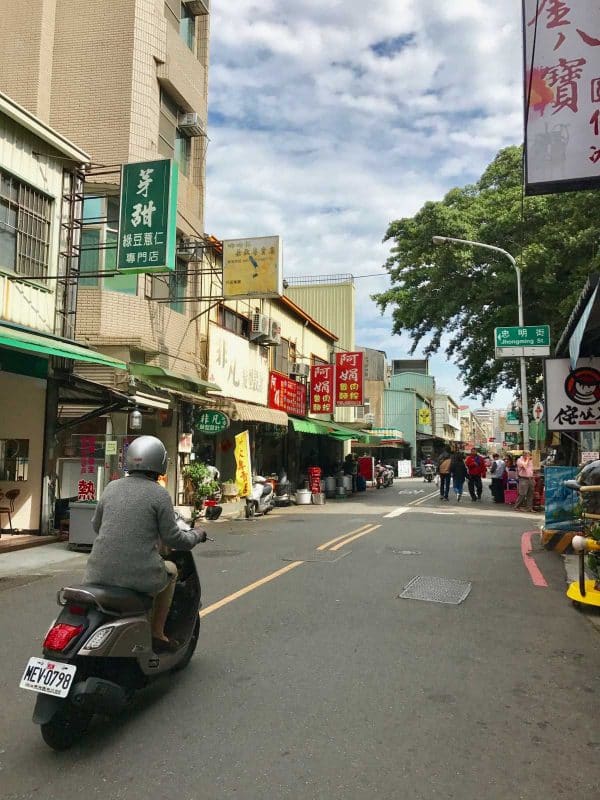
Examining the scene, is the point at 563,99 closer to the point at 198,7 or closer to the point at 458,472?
the point at 198,7

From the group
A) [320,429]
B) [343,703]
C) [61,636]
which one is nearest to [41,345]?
[61,636]

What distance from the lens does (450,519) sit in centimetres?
1652

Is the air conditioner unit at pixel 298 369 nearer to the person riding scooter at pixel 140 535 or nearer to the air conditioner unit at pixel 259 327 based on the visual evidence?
the air conditioner unit at pixel 259 327

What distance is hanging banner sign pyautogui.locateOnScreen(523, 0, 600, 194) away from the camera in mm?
5793

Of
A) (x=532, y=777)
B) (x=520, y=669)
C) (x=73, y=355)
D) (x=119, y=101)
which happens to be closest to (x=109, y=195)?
(x=119, y=101)

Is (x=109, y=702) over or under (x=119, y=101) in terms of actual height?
under

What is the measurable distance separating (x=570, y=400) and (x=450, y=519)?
7.07 m

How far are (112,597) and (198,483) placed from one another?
12881 millimetres

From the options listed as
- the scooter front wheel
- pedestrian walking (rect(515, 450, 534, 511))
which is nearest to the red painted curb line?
pedestrian walking (rect(515, 450, 534, 511))

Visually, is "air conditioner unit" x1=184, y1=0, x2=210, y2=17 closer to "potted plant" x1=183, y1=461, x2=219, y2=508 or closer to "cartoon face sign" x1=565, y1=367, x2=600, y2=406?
"potted plant" x1=183, y1=461, x2=219, y2=508

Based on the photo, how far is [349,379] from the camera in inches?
1051

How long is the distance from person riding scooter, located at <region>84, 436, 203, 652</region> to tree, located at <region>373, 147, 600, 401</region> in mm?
19158

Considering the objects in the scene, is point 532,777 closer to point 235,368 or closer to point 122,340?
point 122,340

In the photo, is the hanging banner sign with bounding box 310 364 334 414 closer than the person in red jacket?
No
